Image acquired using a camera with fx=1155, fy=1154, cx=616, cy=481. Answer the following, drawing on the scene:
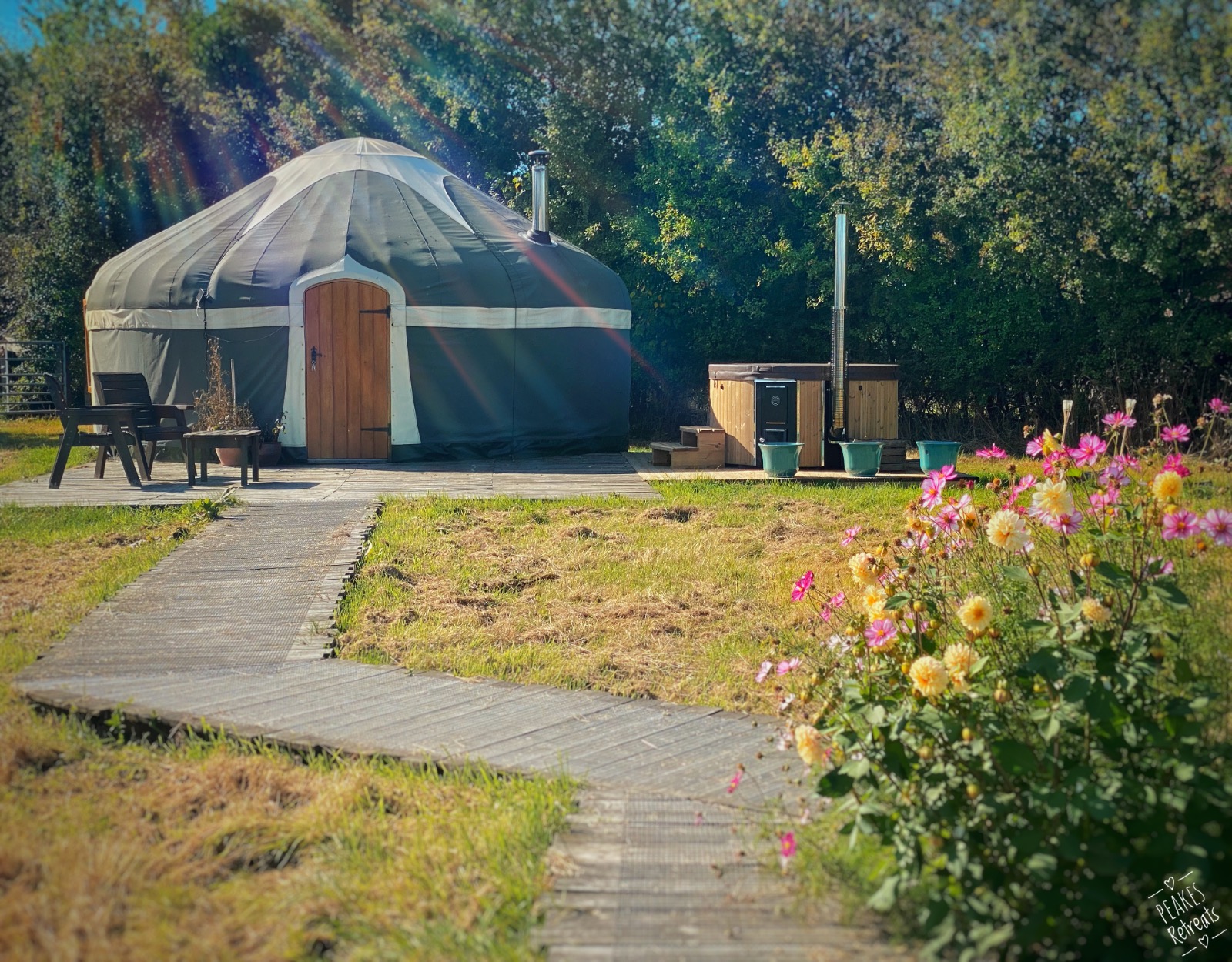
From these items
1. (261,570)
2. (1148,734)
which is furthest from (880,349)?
(1148,734)

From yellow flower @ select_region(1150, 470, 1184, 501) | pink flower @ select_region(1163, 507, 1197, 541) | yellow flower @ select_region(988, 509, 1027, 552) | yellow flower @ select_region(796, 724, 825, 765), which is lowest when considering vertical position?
yellow flower @ select_region(796, 724, 825, 765)

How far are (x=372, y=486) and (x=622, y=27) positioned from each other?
1034 cm

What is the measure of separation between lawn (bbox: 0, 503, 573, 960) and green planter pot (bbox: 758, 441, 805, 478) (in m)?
6.31

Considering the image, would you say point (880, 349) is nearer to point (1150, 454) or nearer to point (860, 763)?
point (1150, 454)

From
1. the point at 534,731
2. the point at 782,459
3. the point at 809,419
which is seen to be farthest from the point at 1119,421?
the point at 809,419

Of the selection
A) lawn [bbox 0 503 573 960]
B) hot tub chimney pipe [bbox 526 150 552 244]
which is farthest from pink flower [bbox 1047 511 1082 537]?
hot tub chimney pipe [bbox 526 150 552 244]

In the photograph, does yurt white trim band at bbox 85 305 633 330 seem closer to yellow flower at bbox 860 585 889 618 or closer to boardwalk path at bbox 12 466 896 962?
boardwalk path at bbox 12 466 896 962

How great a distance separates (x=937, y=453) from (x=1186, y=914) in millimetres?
7303

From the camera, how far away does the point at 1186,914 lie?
1902 mm

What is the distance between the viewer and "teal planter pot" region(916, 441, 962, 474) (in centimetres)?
887

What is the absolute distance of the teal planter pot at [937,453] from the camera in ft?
29.1

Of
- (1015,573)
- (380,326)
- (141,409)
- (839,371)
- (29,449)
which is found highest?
(380,326)

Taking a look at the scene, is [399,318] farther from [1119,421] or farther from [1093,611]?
[1093,611]

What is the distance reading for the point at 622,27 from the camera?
1636cm
